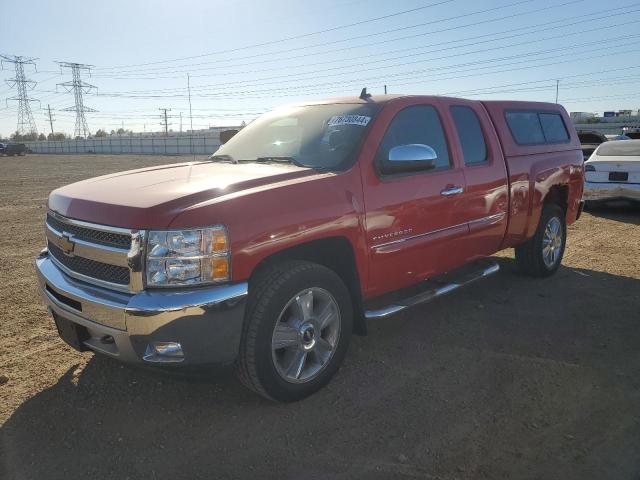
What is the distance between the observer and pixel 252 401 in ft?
11.0

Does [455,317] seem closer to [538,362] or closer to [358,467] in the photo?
[538,362]

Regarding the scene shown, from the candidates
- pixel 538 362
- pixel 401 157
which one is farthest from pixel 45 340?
pixel 538 362

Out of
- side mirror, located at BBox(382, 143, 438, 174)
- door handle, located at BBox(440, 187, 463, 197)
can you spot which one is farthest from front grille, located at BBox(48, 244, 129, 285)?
door handle, located at BBox(440, 187, 463, 197)

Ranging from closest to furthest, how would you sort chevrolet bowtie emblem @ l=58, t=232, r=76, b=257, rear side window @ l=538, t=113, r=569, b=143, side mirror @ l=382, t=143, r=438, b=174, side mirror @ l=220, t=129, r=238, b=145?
chevrolet bowtie emblem @ l=58, t=232, r=76, b=257, side mirror @ l=382, t=143, r=438, b=174, side mirror @ l=220, t=129, r=238, b=145, rear side window @ l=538, t=113, r=569, b=143

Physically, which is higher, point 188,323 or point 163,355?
point 188,323

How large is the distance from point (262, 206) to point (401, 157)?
1.15 m

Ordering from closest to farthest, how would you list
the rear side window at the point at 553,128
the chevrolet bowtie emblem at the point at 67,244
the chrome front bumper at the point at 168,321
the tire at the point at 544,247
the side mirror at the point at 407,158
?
the chrome front bumper at the point at 168,321, the chevrolet bowtie emblem at the point at 67,244, the side mirror at the point at 407,158, the tire at the point at 544,247, the rear side window at the point at 553,128

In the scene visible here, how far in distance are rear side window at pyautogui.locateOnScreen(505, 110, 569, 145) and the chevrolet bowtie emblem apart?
4166mm

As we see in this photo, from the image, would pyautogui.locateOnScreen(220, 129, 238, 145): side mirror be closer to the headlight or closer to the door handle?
the door handle

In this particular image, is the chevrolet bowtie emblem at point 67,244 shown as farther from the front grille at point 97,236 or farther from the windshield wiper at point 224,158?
the windshield wiper at point 224,158

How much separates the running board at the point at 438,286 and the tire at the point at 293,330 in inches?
13.1

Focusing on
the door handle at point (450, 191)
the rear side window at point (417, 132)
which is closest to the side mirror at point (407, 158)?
the rear side window at point (417, 132)

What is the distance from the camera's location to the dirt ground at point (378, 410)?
2.72 m

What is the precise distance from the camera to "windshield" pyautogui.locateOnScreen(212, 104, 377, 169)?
374 cm
